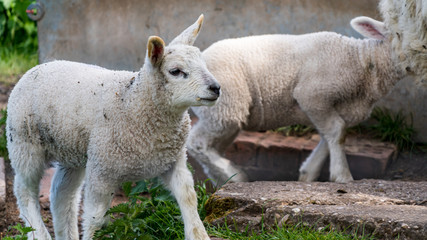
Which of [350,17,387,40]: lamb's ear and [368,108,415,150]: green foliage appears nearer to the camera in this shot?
[350,17,387,40]: lamb's ear

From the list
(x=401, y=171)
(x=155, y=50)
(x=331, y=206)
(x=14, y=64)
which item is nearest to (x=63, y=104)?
(x=155, y=50)

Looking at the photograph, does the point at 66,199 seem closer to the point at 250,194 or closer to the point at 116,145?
the point at 116,145

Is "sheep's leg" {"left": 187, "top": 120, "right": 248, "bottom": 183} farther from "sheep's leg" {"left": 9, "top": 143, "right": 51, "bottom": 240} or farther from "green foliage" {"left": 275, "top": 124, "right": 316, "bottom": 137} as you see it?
"sheep's leg" {"left": 9, "top": 143, "right": 51, "bottom": 240}

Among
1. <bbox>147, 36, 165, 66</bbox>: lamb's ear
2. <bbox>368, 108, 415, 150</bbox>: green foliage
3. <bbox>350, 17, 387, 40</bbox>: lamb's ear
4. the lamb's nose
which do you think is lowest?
<bbox>368, 108, 415, 150</bbox>: green foliage

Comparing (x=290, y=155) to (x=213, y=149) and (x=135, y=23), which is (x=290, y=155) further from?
(x=135, y=23)

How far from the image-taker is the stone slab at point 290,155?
6.15 metres

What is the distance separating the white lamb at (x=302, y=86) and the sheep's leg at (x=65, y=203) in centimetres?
176

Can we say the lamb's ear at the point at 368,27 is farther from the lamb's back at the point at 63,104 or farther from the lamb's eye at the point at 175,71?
the lamb's eye at the point at 175,71

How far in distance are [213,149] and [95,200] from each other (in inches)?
93.9

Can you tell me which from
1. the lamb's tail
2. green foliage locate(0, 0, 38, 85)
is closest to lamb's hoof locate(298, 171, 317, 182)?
the lamb's tail

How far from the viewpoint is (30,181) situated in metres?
3.96

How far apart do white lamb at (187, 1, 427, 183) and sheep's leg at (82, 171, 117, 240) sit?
84.4 inches

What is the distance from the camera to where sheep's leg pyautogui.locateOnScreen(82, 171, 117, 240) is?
3527mm

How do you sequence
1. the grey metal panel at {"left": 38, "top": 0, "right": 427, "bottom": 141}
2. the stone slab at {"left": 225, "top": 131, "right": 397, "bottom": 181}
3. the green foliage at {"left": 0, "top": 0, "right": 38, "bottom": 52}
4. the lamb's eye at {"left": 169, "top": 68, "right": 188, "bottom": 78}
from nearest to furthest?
the lamb's eye at {"left": 169, "top": 68, "right": 188, "bottom": 78} < the stone slab at {"left": 225, "top": 131, "right": 397, "bottom": 181} < the grey metal panel at {"left": 38, "top": 0, "right": 427, "bottom": 141} < the green foliage at {"left": 0, "top": 0, "right": 38, "bottom": 52}
